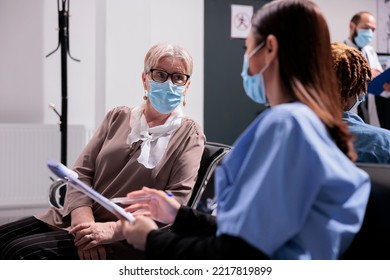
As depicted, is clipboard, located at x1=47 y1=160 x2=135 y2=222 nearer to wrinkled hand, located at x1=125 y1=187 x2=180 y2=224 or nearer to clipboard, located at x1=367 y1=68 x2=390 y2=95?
wrinkled hand, located at x1=125 y1=187 x2=180 y2=224

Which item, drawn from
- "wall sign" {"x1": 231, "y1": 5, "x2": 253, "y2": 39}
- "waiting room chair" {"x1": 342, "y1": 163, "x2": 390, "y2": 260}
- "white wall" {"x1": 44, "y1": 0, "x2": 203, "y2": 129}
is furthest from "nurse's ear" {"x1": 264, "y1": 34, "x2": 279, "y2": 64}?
"wall sign" {"x1": 231, "y1": 5, "x2": 253, "y2": 39}

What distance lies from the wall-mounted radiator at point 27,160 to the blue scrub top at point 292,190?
3.45 metres

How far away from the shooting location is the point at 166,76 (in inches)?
81.5

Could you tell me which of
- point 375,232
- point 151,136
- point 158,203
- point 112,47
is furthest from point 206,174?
point 112,47

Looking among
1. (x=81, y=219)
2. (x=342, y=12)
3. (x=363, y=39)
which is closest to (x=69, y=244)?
(x=81, y=219)

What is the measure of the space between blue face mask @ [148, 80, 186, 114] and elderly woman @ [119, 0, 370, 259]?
95 centimetres

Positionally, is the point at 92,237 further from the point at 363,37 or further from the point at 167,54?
the point at 363,37

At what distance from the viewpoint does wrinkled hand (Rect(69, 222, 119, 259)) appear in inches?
67.6

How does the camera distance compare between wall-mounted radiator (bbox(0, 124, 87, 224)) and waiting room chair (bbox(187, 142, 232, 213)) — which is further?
wall-mounted radiator (bbox(0, 124, 87, 224))

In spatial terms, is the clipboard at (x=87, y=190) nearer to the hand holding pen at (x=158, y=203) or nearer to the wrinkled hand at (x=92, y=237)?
the hand holding pen at (x=158, y=203)

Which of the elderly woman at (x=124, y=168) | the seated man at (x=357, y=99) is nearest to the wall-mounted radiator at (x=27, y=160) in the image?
the elderly woman at (x=124, y=168)
